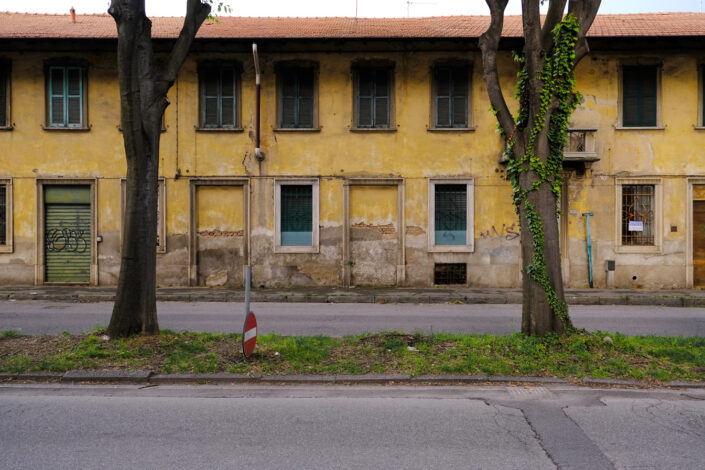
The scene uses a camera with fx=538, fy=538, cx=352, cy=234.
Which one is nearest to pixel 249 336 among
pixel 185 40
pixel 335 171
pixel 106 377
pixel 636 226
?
pixel 106 377

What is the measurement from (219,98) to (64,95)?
4741 mm

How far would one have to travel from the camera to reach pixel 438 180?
16.5 metres

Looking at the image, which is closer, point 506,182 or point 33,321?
point 33,321

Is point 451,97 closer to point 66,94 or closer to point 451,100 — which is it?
point 451,100

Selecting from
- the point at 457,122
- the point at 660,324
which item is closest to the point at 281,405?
the point at 660,324

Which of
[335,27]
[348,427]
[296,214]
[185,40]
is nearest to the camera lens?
[348,427]

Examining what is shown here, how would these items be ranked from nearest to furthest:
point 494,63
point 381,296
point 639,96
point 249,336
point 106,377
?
point 106,377 < point 249,336 < point 494,63 < point 381,296 < point 639,96

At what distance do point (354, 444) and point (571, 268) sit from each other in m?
13.6

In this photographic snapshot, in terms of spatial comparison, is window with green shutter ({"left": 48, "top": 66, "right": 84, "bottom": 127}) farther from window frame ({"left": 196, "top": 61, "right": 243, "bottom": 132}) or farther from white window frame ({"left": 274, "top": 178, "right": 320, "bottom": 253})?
white window frame ({"left": 274, "top": 178, "right": 320, "bottom": 253})

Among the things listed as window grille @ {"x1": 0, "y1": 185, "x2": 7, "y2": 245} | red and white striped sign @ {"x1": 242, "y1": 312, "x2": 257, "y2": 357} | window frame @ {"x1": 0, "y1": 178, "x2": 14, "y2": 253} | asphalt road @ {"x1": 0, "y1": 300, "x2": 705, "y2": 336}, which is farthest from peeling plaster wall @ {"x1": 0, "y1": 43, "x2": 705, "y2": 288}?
red and white striped sign @ {"x1": 242, "y1": 312, "x2": 257, "y2": 357}

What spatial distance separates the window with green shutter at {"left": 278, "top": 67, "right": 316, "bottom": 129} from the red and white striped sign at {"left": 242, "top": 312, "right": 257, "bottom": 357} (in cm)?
1088

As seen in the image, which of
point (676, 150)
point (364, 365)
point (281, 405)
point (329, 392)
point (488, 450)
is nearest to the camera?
point (488, 450)

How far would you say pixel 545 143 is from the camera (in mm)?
7391

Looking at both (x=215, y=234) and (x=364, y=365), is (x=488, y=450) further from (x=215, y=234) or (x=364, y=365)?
(x=215, y=234)
